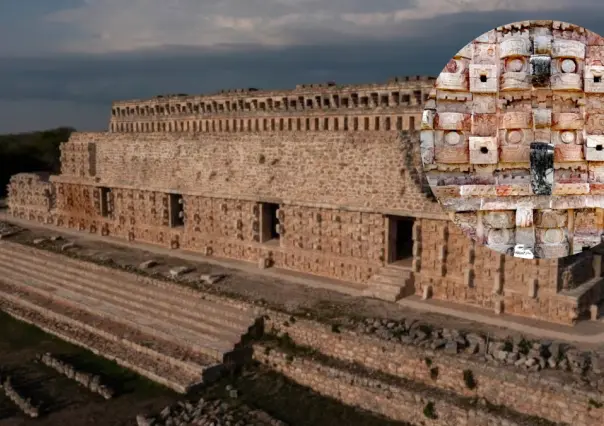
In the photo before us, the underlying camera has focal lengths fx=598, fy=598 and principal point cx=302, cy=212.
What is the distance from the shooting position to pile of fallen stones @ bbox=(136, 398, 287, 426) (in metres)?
11.7

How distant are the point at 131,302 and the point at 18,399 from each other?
480 cm

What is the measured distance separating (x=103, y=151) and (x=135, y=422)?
16.9 meters

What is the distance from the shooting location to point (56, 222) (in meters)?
29.8

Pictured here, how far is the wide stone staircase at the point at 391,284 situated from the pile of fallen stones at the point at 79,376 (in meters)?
6.95

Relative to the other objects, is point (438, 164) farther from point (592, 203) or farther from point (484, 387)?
point (484, 387)

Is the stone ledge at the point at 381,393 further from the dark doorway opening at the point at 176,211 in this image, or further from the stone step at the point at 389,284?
the dark doorway opening at the point at 176,211

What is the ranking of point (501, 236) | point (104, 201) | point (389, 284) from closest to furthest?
1. point (501, 236)
2. point (389, 284)
3. point (104, 201)

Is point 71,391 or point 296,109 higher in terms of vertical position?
point 296,109

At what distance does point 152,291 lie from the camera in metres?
17.8

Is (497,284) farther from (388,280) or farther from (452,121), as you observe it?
(452,121)

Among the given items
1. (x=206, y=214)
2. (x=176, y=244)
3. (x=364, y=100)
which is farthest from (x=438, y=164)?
(x=176, y=244)

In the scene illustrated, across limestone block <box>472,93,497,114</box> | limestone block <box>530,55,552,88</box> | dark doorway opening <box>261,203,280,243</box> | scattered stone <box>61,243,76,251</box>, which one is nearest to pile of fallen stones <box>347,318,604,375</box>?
limestone block <box>472,93,497,114</box>

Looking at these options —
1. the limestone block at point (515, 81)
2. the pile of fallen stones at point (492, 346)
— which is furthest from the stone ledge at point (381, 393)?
the limestone block at point (515, 81)

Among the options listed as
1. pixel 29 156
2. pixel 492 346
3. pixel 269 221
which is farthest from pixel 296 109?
pixel 29 156
